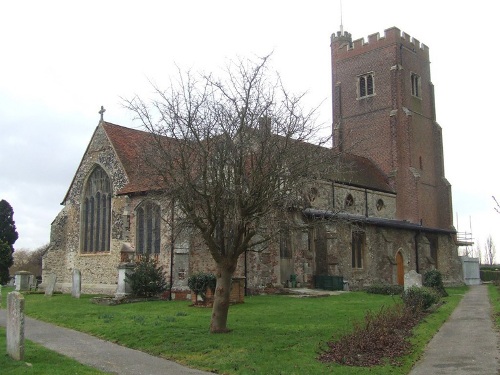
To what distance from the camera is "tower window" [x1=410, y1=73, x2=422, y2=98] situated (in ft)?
141

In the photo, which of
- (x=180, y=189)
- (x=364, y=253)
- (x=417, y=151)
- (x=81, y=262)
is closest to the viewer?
(x=180, y=189)

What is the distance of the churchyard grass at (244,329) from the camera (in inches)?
421

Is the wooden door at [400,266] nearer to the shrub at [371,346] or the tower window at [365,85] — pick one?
the tower window at [365,85]

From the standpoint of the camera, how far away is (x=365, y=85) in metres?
43.0

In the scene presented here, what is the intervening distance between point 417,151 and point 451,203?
5620mm

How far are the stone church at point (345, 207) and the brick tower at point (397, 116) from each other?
3.4 inches

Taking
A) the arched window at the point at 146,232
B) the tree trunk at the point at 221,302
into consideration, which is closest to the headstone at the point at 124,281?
the arched window at the point at 146,232

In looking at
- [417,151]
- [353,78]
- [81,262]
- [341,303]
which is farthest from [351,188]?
[81,262]

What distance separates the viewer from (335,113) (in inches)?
1731

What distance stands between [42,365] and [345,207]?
2426cm

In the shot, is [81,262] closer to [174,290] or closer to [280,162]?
[174,290]

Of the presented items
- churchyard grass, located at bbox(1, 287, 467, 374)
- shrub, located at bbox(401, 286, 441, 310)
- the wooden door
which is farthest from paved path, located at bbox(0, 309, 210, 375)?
the wooden door

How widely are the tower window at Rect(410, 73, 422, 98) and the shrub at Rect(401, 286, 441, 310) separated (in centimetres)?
2770

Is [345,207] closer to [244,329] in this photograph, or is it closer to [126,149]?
[126,149]
